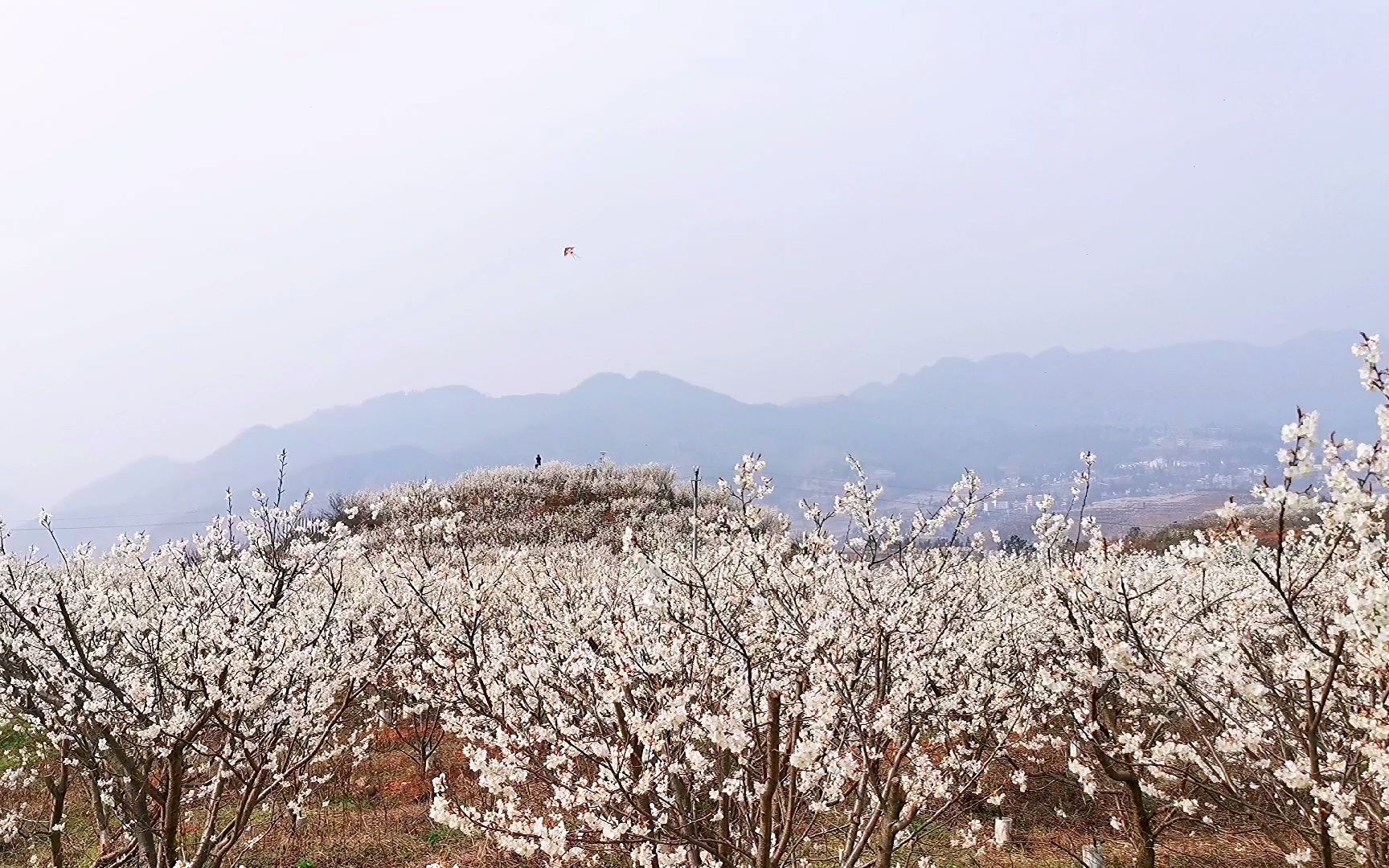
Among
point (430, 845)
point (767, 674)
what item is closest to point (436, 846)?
point (430, 845)

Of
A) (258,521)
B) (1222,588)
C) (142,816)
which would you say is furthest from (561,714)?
(1222,588)

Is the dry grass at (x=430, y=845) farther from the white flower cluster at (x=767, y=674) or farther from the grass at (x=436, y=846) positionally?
the white flower cluster at (x=767, y=674)

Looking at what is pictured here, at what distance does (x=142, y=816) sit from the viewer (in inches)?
251

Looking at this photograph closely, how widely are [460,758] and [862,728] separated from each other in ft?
Result: 43.3

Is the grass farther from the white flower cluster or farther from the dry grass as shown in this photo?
the white flower cluster

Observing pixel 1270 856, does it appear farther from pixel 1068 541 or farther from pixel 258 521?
pixel 258 521

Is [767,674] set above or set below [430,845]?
above

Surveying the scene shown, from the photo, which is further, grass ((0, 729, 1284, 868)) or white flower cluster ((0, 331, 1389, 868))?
grass ((0, 729, 1284, 868))

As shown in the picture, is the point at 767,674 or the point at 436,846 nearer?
the point at 767,674

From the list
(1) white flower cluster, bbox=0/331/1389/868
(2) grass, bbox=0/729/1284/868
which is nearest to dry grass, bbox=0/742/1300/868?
(2) grass, bbox=0/729/1284/868

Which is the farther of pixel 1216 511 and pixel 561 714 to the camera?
pixel 561 714

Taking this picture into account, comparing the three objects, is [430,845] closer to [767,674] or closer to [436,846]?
[436,846]

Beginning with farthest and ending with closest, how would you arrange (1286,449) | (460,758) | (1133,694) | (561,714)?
(460,758)
(1133,694)
(561,714)
(1286,449)

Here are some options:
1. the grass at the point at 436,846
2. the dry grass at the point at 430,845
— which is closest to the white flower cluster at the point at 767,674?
the grass at the point at 436,846
